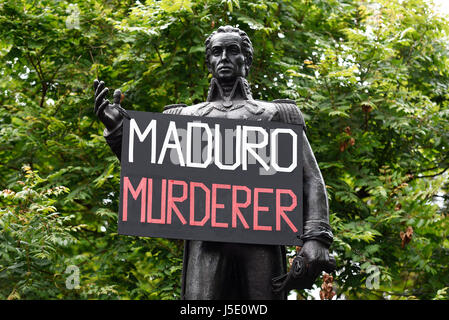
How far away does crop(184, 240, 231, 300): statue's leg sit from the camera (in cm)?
636

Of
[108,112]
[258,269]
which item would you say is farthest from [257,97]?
[258,269]

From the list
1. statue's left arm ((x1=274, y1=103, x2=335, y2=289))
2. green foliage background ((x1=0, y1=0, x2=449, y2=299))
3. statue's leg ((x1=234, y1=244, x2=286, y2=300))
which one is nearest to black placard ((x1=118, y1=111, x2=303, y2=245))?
statue's left arm ((x1=274, y1=103, x2=335, y2=289))

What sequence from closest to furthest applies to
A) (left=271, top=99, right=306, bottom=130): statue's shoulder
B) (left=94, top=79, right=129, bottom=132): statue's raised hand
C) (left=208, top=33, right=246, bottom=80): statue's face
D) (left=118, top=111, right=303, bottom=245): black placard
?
1. (left=118, top=111, right=303, bottom=245): black placard
2. (left=94, top=79, right=129, bottom=132): statue's raised hand
3. (left=271, top=99, right=306, bottom=130): statue's shoulder
4. (left=208, top=33, right=246, bottom=80): statue's face

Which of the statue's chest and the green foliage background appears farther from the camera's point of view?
the green foliage background

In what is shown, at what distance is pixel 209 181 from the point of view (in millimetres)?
6223

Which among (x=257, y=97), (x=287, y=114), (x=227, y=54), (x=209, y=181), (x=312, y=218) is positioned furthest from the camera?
(x=257, y=97)

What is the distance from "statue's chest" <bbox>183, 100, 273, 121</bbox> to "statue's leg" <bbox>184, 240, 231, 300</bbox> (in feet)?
3.75

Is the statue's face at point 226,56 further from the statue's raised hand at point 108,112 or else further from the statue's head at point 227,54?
the statue's raised hand at point 108,112

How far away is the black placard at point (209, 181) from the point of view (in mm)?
6094

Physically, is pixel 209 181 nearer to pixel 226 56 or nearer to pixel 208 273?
pixel 208 273

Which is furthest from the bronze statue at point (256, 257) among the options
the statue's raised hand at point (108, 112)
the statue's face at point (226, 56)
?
the statue's face at point (226, 56)

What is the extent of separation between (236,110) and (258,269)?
142 cm

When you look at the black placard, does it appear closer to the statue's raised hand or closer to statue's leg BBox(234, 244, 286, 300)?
the statue's raised hand
